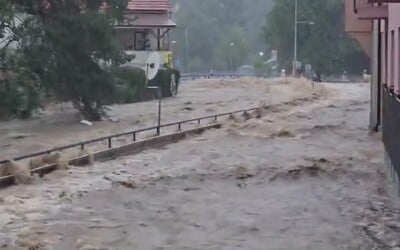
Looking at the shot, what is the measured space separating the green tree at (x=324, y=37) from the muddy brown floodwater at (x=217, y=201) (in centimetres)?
6783

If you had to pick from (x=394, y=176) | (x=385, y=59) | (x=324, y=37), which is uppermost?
→ (x=324, y=37)

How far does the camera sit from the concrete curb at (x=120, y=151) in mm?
19828

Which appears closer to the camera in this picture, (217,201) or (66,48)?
(217,201)

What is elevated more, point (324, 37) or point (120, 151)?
point (324, 37)

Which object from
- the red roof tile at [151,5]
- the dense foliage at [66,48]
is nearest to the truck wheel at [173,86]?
the red roof tile at [151,5]

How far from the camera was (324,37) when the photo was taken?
3802 inches

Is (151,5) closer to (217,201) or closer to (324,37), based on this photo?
(324,37)

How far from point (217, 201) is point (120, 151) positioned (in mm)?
8135

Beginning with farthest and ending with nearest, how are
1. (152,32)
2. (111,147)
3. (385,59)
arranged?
(152,32)
(385,59)
(111,147)

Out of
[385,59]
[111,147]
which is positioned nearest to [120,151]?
[111,147]

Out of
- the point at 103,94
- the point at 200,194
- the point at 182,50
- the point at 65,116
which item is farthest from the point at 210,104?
the point at 182,50

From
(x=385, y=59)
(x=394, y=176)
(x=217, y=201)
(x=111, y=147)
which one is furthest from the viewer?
(x=385, y=59)

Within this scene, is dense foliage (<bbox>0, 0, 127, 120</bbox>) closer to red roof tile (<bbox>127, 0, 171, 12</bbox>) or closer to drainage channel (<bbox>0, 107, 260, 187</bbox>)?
drainage channel (<bbox>0, 107, 260, 187</bbox>)

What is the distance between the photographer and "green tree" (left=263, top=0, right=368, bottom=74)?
95812mm
